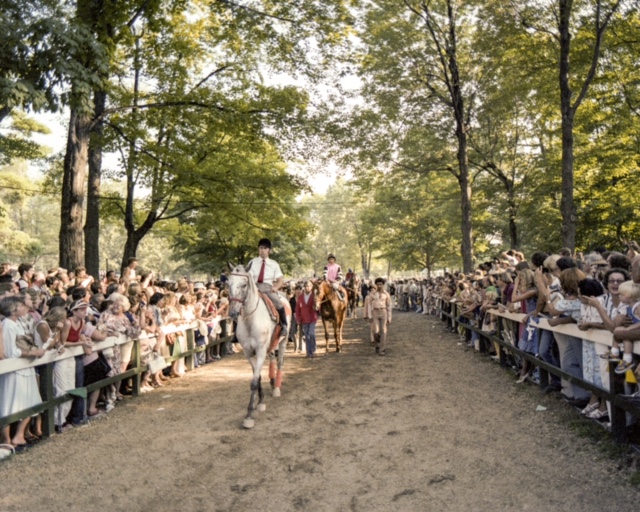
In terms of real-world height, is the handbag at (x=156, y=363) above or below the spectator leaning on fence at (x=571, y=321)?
below

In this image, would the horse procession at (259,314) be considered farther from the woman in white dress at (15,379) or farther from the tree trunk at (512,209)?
the tree trunk at (512,209)

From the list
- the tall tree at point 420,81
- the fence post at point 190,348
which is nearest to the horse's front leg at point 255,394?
the fence post at point 190,348

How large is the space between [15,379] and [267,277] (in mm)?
4567

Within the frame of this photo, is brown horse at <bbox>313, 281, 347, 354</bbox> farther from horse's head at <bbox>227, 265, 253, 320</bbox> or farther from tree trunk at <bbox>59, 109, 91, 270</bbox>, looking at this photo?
horse's head at <bbox>227, 265, 253, 320</bbox>

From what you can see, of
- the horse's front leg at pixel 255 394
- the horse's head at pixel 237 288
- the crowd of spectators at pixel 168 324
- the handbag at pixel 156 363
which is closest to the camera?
the crowd of spectators at pixel 168 324

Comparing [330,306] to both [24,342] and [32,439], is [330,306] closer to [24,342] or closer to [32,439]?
[32,439]

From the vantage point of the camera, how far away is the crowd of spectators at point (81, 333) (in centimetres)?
716

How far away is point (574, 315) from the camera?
7684mm

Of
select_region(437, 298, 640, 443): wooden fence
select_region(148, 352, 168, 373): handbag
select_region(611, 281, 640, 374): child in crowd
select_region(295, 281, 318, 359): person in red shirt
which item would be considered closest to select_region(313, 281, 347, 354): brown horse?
select_region(295, 281, 318, 359): person in red shirt

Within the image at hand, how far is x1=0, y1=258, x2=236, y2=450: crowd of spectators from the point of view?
7156mm

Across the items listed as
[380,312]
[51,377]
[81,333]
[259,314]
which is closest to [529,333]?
[259,314]

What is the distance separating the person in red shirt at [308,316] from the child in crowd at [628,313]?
1040 cm

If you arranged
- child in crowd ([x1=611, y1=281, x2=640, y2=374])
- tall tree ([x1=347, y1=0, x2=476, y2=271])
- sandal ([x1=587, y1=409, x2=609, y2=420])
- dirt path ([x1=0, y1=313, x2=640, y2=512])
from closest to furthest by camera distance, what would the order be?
dirt path ([x1=0, y1=313, x2=640, y2=512]), child in crowd ([x1=611, y1=281, x2=640, y2=374]), sandal ([x1=587, y1=409, x2=609, y2=420]), tall tree ([x1=347, y1=0, x2=476, y2=271])

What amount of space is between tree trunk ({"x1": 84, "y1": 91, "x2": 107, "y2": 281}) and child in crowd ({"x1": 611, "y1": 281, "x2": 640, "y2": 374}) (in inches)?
632
